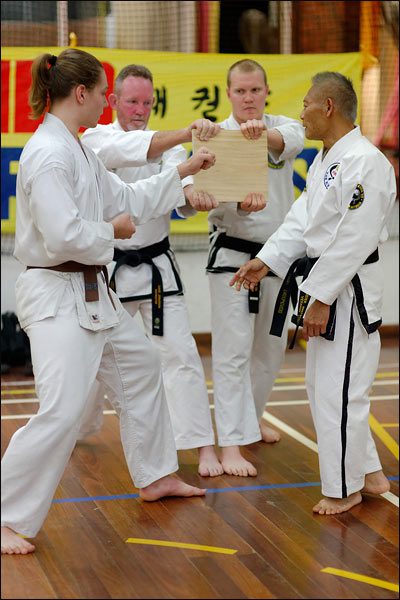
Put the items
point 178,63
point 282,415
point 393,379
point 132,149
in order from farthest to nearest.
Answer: point 178,63, point 393,379, point 282,415, point 132,149

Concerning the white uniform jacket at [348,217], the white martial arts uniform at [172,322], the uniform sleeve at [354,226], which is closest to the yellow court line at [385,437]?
the white martial arts uniform at [172,322]

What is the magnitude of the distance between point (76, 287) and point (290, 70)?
14.5ft

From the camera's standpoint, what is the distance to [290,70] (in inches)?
293

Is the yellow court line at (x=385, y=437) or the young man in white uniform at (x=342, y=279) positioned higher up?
the young man in white uniform at (x=342, y=279)

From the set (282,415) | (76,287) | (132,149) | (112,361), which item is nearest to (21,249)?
(76,287)

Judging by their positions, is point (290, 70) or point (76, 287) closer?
point (76, 287)

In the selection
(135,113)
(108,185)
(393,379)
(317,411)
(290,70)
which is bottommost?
(393,379)

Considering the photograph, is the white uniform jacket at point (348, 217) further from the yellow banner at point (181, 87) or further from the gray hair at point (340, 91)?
the yellow banner at point (181, 87)

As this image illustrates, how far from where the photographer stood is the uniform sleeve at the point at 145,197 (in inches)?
148

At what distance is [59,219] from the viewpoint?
3.25 m

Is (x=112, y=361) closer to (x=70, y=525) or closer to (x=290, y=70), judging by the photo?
(x=70, y=525)

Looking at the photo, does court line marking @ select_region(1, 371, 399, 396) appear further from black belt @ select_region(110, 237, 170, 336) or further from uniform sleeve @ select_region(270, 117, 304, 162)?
uniform sleeve @ select_region(270, 117, 304, 162)

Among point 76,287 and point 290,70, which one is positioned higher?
point 290,70

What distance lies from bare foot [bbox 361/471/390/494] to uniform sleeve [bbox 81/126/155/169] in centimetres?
156
